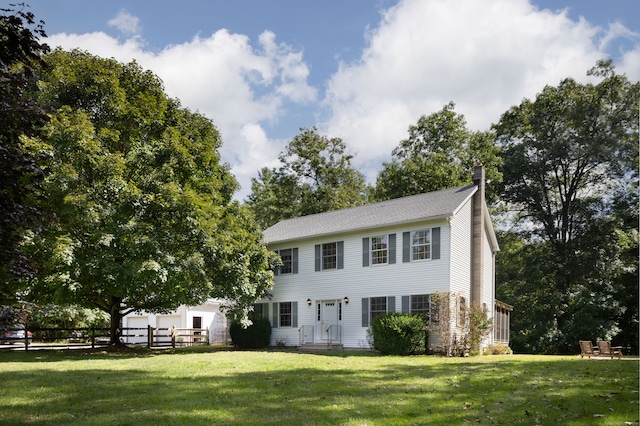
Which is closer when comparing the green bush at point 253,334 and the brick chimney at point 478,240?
the brick chimney at point 478,240

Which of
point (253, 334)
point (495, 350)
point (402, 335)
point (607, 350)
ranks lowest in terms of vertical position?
point (495, 350)

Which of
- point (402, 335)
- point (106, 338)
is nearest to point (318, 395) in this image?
point (402, 335)

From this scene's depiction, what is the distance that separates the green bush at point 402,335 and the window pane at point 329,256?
476 centimetres

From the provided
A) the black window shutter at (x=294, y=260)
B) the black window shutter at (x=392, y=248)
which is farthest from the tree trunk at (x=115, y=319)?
the black window shutter at (x=392, y=248)

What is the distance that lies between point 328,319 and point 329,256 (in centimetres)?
293

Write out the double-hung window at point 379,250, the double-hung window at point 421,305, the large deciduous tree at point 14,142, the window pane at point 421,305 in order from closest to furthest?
the large deciduous tree at point 14,142
the double-hung window at point 421,305
the window pane at point 421,305
the double-hung window at point 379,250

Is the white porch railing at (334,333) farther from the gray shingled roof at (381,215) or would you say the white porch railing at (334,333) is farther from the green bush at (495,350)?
the green bush at (495,350)

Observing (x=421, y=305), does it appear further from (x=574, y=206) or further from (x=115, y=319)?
(x=574, y=206)

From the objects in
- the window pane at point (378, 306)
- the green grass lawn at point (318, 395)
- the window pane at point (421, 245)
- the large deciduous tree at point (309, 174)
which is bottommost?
the green grass lawn at point (318, 395)

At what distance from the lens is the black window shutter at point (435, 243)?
22.1 meters

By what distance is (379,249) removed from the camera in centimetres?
2392

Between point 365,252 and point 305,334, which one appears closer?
point 365,252

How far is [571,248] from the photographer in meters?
33.0

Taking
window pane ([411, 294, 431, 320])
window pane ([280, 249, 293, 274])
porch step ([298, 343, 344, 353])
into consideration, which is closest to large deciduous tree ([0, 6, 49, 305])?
window pane ([411, 294, 431, 320])
